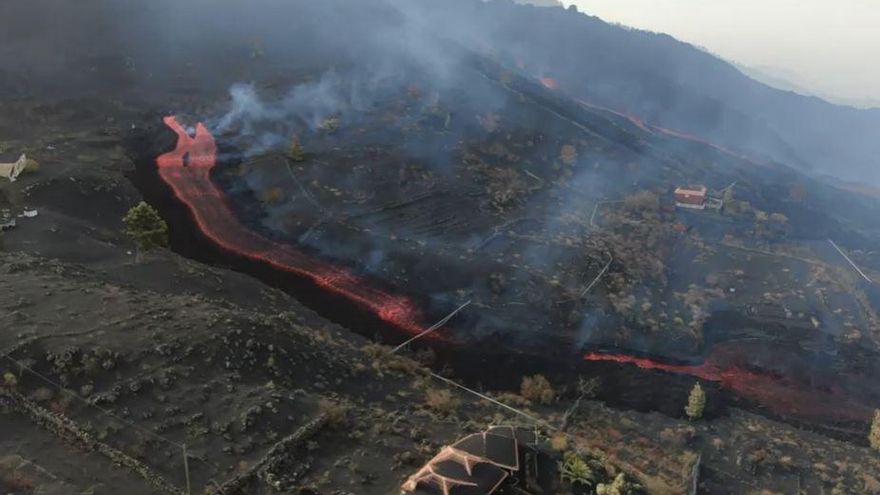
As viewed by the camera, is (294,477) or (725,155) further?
(725,155)

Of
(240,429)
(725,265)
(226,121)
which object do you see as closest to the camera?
(240,429)

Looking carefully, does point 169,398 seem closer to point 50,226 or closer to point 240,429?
point 240,429

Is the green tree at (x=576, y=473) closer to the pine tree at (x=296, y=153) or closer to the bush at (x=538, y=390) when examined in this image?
the bush at (x=538, y=390)

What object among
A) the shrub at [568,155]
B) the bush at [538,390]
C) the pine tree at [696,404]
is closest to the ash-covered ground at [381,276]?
the pine tree at [696,404]

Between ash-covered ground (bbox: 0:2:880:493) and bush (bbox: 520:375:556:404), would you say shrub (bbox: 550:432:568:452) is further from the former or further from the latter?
bush (bbox: 520:375:556:404)

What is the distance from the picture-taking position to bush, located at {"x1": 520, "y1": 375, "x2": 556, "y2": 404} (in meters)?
37.1

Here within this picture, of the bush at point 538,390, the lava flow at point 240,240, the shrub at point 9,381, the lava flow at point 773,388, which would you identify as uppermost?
the shrub at point 9,381

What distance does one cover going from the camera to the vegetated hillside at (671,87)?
5271 inches

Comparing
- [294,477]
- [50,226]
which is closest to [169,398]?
[294,477]

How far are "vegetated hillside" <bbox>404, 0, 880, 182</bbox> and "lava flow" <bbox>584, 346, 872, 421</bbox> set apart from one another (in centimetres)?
8814

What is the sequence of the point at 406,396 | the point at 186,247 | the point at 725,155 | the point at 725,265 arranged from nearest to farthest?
the point at 406,396 < the point at 186,247 < the point at 725,265 < the point at 725,155

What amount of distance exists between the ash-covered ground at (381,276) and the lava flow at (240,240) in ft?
3.94

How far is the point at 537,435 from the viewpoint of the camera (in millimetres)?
26031

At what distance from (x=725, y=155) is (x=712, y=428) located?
75131mm
